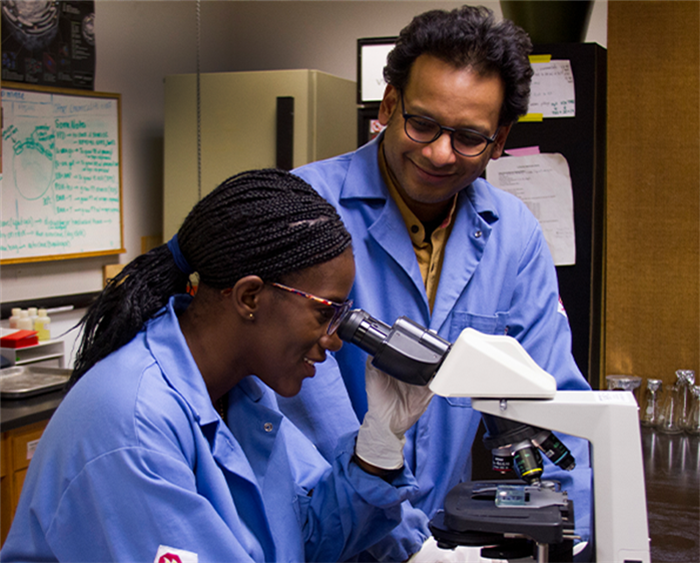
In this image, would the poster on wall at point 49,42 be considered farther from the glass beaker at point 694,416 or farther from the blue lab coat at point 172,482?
the glass beaker at point 694,416

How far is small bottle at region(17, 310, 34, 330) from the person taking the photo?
3055 millimetres

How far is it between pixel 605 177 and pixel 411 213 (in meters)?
1.21

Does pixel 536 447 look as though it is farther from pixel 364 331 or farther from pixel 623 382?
pixel 623 382

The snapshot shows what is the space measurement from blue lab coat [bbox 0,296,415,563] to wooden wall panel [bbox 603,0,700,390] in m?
1.55

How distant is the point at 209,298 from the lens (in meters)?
1.08

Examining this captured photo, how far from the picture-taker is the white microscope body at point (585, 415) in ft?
2.81

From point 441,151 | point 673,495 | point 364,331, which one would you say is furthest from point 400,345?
point 673,495

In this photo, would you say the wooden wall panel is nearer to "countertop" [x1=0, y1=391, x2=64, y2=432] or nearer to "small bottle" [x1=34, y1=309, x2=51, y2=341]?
"countertop" [x1=0, y1=391, x2=64, y2=432]

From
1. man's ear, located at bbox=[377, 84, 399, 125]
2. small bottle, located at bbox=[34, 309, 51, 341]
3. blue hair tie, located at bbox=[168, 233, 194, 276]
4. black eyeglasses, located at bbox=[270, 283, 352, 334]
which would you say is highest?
man's ear, located at bbox=[377, 84, 399, 125]

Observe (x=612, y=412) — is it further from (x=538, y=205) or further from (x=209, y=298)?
(x=538, y=205)

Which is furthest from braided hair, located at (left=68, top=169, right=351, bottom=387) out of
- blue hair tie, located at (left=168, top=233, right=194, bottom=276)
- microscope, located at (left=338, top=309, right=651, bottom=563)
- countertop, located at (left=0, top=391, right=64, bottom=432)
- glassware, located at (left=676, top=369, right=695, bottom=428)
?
glassware, located at (left=676, top=369, right=695, bottom=428)

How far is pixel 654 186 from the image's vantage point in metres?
2.38

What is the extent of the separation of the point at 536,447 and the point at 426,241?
726 mm

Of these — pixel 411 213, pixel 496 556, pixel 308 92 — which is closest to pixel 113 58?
pixel 308 92
